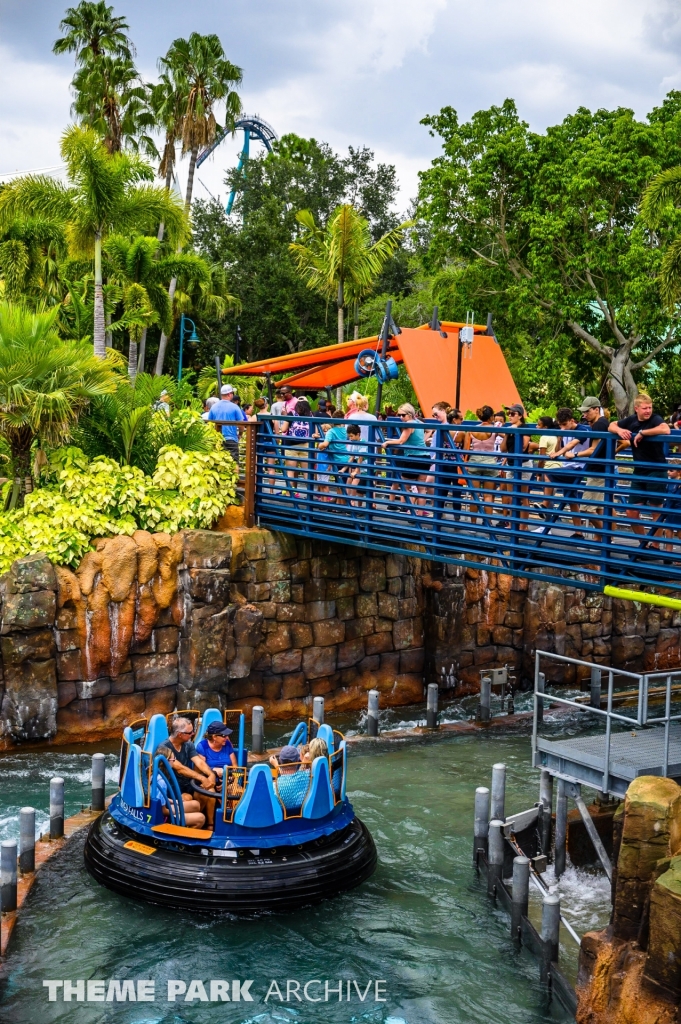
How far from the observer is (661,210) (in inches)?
697

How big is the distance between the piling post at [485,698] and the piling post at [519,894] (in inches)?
229

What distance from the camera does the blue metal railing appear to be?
9.29 m

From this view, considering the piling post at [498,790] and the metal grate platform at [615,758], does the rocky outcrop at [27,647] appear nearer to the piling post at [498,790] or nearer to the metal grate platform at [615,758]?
the piling post at [498,790]

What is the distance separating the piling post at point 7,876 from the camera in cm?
845

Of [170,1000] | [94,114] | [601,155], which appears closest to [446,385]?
[170,1000]

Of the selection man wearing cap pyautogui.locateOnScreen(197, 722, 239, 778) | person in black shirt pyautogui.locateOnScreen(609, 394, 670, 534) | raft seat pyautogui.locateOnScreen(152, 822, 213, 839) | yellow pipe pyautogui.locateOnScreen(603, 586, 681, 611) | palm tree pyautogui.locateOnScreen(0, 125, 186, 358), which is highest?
palm tree pyautogui.locateOnScreen(0, 125, 186, 358)

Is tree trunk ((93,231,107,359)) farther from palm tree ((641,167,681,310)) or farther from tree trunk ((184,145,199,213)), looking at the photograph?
tree trunk ((184,145,199,213))

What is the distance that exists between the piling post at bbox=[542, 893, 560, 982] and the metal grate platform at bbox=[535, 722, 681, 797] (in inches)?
44.6

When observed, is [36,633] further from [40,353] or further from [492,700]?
[492,700]

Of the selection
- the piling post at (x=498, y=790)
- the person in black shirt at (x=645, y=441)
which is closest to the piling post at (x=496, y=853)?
the piling post at (x=498, y=790)

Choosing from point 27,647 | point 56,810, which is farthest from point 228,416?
point 56,810

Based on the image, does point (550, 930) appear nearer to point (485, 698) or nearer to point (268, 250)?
point (485, 698)

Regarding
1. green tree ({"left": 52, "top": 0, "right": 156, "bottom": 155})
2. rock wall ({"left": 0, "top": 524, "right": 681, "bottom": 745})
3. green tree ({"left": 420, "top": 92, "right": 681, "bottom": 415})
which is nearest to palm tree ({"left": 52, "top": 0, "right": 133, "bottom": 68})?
green tree ({"left": 52, "top": 0, "right": 156, "bottom": 155})

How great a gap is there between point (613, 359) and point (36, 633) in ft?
51.9
